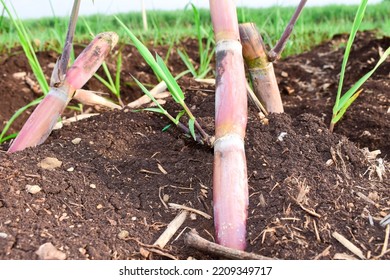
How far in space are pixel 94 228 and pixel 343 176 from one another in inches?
19.6

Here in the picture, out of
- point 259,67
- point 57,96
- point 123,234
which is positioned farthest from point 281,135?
point 57,96

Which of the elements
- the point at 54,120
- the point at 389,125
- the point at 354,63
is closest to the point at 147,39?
the point at 354,63

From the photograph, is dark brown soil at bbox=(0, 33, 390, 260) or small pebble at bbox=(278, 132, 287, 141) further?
small pebble at bbox=(278, 132, 287, 141)

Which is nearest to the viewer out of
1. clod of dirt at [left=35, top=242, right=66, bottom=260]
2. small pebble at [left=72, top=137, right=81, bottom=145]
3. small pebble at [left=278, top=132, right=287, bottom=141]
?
clod of dirt at [left=35, top=242, right=66, bottom=260]

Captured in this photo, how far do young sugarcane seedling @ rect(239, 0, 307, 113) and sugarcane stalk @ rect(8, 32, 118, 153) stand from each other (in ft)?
1.13

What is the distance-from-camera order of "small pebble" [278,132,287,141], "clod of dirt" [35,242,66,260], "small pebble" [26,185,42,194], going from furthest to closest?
"small pebble" [278,132,287,141] → "small pebble" [26,185,42,194] → "clod of dirt" [35,242,66,260]

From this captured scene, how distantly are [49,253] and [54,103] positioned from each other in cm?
48

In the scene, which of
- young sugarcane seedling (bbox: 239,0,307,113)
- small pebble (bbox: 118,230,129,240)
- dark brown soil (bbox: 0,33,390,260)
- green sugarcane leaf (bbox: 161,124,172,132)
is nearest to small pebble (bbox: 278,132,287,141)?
dark brown soil (bbox: 0,33,390,260)

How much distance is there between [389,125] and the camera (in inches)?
69.9

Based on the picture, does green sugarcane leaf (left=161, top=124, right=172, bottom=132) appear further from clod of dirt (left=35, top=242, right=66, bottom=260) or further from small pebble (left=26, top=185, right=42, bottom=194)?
Result: clod of dirt (left=35, top=242, right=66, bottom=260)

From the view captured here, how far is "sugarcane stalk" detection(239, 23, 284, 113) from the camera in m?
1.37

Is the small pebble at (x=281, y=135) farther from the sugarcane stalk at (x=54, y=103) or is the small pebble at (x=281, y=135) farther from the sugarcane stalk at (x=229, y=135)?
the sugarcane stalk at (x=54, y=103)

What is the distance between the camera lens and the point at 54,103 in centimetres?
135

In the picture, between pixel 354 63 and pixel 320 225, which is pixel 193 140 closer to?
pixel 320 225
